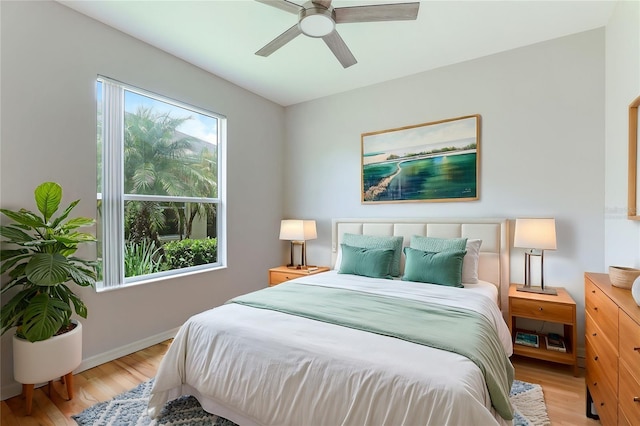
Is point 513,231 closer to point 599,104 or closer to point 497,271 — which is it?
point 497,271

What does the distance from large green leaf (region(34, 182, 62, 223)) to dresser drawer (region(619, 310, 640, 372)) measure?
10.3ft

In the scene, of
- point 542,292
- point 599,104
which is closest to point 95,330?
point 542,292

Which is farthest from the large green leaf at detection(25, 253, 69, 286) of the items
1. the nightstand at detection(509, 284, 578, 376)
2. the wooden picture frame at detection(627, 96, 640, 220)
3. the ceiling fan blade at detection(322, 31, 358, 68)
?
the wooden picture frame at detection(627, 96, 640, 220)

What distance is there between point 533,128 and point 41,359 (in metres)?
4.21

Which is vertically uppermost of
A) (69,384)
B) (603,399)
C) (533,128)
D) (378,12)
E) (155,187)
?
(378,12)

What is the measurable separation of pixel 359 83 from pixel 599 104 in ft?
7.51

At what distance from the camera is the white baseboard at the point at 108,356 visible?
6.74 ft

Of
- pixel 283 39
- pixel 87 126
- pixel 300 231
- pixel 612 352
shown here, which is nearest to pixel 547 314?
pixel 612 352

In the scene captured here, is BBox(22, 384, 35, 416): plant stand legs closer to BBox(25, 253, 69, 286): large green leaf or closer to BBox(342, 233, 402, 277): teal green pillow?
BBox(25, 253, 69, 286): large green leaf

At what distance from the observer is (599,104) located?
2.57 m

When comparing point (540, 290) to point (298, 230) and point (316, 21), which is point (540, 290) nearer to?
point (298, 230)

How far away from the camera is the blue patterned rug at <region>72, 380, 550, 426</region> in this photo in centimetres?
181

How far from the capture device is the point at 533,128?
9.23 ft

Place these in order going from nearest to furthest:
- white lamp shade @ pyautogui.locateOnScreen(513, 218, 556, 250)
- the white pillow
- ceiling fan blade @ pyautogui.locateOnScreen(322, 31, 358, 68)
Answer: ceiling fan blade @ pyautogui.locateOnScreen(322, 31, 358, 68) → white lamp shade @ pyautogui.locateOnScreen(513, 218, 556, 250) → the white pillow
